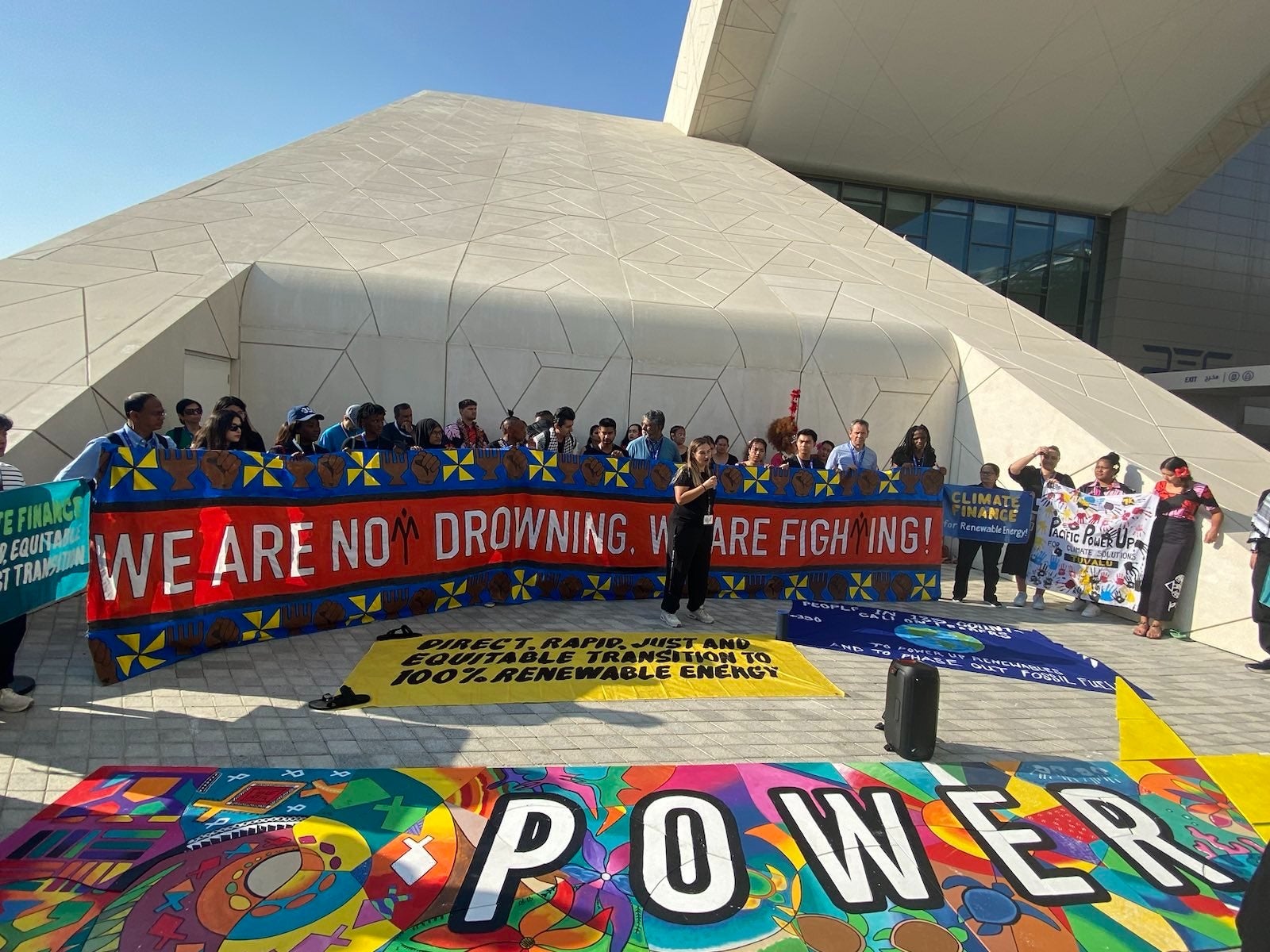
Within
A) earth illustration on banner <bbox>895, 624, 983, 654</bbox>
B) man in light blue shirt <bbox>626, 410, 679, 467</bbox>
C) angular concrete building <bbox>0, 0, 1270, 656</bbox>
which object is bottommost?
earth illustration on banner <bbox>895, 624, 983, 654</bbox>

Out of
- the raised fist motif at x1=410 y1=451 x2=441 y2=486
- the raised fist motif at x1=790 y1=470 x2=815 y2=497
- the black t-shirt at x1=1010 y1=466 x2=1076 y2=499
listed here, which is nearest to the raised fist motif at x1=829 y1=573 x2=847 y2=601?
Answer: the raised fist motif at x1=790 y1=470 x2=815 y2=497

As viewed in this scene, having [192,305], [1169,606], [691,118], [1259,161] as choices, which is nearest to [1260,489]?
[1169,606]

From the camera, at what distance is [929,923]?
2.71 m

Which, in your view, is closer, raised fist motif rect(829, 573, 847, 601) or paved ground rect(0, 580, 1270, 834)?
paved ground rect(0, 580, 1270, 834)

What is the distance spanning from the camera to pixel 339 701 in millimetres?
4297

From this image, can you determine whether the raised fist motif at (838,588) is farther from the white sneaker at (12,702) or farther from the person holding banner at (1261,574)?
the white sneaker at (12,702)

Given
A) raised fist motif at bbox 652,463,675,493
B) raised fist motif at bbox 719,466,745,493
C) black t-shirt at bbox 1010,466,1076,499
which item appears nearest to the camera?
raised fist motif at bbox 652,463,675,493

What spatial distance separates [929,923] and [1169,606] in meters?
6.29

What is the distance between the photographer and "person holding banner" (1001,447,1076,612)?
8.29 metres

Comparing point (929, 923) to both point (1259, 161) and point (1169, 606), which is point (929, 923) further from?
point (1259, 161)

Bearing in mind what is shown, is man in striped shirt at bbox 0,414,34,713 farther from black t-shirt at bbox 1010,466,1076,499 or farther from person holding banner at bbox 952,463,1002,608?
black t-shirt at bbox 1010,466,1076,499

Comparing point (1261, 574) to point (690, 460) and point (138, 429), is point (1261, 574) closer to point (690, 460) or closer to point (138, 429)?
point (690, 460)

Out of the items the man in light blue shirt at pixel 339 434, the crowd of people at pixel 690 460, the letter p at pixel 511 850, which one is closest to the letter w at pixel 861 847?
the letter p at pixel 511 850

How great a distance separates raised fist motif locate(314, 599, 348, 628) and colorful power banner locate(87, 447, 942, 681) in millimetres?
14
